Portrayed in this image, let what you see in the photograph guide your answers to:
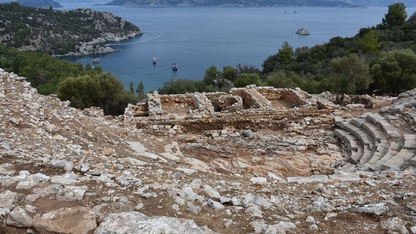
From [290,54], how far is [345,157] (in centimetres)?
4172

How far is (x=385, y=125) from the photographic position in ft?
37.7

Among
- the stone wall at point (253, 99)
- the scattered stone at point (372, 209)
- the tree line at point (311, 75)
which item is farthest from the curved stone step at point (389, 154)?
the tree line at point (311, 75)

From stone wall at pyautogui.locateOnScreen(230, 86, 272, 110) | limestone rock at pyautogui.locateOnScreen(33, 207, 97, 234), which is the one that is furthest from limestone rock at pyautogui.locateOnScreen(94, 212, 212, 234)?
stone wall at pyautogui.locateOnScreen(230, 86, 272, 110)

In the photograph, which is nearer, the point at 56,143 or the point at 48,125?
the point at 56,143

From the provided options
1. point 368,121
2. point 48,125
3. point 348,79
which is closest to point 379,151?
point 368,121

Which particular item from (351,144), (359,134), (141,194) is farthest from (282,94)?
(141,194)

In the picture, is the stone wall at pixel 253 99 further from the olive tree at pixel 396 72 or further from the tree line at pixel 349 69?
the olive tree at pixel 396 72

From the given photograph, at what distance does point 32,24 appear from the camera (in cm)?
10075

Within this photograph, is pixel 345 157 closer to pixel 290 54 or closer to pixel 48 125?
pixel 48 125

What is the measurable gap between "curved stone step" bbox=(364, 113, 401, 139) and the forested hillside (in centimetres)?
9574

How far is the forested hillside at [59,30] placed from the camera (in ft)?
301

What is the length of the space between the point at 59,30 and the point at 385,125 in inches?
4441

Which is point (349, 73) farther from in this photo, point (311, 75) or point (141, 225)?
point (141, 225)

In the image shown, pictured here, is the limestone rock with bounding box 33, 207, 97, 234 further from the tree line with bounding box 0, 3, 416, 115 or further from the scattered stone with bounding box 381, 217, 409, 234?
the tree line with bounding box 0, 3, 416, 115
